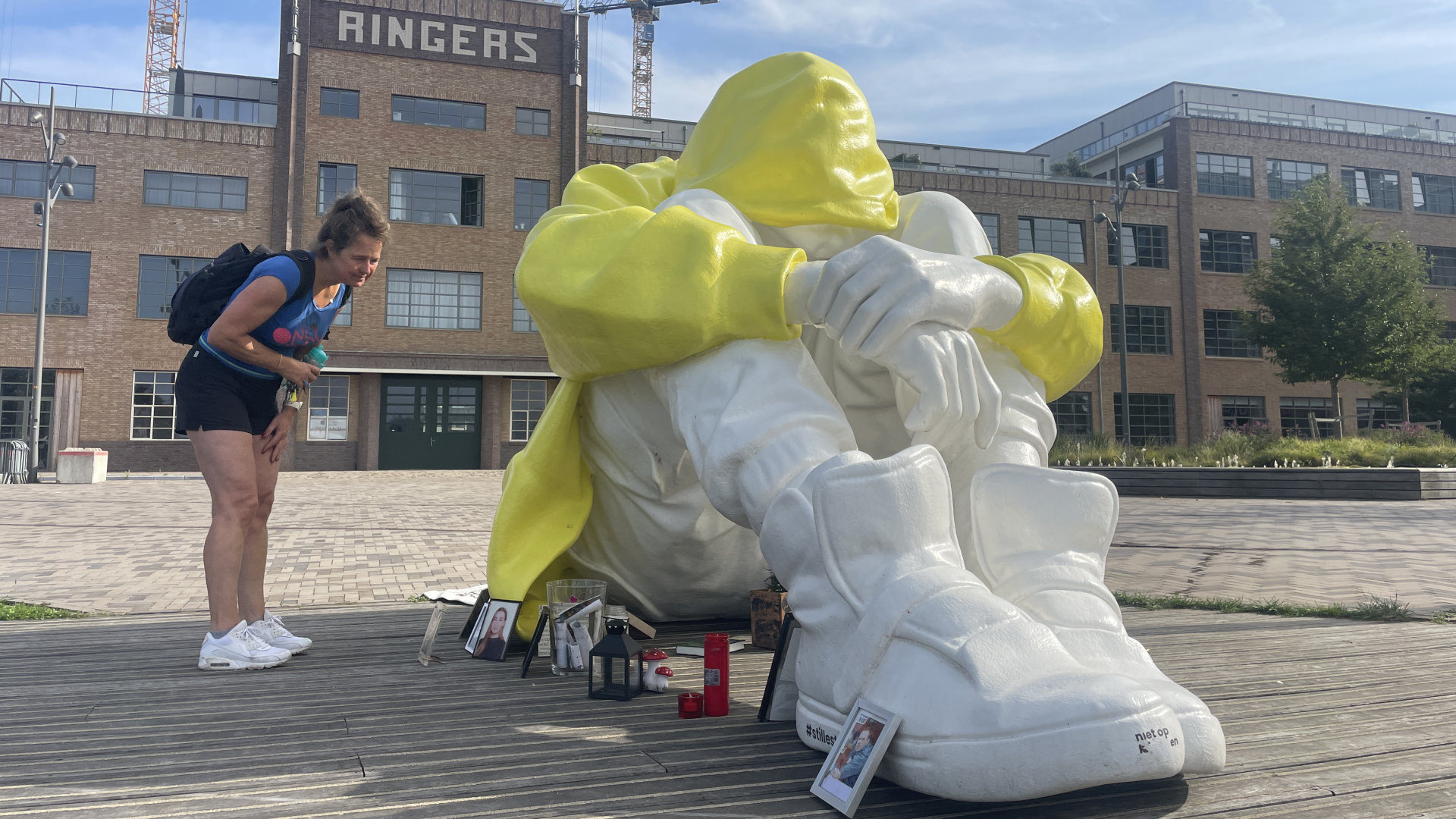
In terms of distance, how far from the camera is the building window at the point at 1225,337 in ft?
95.8

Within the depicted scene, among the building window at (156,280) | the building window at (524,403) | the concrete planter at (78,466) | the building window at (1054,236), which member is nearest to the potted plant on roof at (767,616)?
the concrete planter at (78,466)

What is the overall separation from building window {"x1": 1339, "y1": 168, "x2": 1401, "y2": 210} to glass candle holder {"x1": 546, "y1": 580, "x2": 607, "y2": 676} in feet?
119

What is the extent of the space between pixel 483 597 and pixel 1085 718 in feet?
6.63

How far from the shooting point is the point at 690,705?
2.03 m

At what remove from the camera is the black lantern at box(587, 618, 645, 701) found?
86.6 inches

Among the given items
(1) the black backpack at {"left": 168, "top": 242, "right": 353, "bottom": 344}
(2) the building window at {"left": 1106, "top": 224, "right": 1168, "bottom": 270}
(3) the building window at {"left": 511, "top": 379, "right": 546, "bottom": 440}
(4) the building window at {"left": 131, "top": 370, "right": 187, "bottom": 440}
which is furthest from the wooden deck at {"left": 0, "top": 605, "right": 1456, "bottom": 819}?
(2) the building window at {"left": 1106, "top": 224, "right": 1168, "bottom": 270}

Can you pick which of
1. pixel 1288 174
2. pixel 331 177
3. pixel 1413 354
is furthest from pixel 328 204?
pixel 1288 174

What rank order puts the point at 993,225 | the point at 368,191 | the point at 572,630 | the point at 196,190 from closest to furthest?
the point at 572,630 < the point at 196,190 < the point at 368,191 < the point at 993,225

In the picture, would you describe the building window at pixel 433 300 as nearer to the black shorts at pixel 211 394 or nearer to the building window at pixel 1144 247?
the building window at pixel 1144 247

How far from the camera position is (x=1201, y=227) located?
29.2m

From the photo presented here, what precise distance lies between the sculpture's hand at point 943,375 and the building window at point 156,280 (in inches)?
968

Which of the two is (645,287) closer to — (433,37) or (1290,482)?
(1290,482)

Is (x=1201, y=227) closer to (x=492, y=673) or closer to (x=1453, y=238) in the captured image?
(x=1453, y=238)

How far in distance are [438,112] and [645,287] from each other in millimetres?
24244
